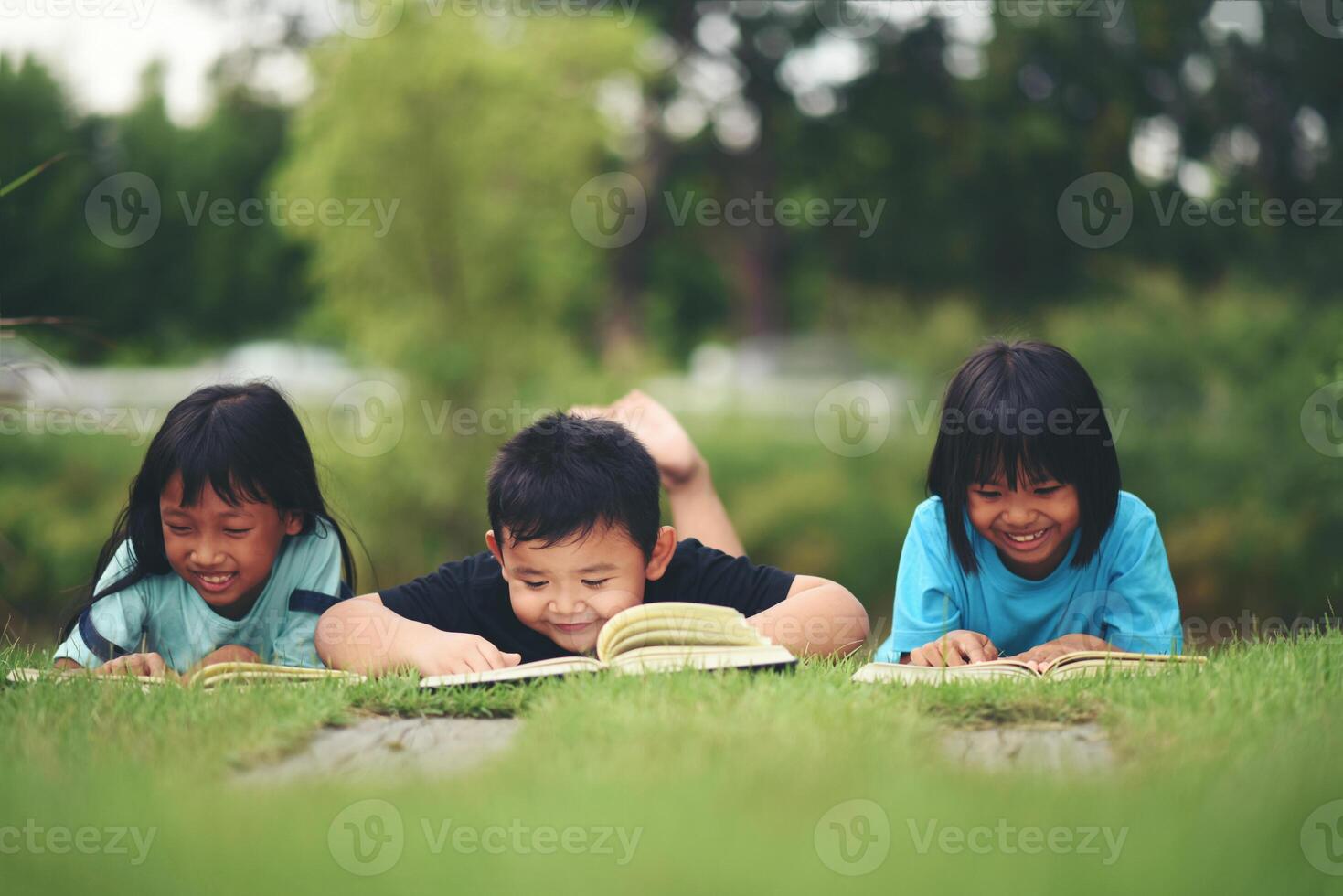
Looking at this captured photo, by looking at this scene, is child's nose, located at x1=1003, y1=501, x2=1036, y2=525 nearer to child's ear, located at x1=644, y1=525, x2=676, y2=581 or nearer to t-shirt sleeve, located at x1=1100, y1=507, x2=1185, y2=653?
t-shirt sleeve, located at x1=1100, y1=507, x2=1185, y2=653

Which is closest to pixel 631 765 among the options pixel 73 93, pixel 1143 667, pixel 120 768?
pixel 120 768

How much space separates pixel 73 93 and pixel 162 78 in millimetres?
8918

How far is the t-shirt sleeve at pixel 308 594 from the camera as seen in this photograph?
12.9ft

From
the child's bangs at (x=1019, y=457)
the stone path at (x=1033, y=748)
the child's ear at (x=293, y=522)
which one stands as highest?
the child's bangs at (x=1019, y=457)

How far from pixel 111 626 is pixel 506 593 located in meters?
1.15

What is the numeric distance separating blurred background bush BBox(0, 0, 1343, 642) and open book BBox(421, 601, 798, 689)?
6.53 feet

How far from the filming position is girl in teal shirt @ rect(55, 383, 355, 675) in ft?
12.1

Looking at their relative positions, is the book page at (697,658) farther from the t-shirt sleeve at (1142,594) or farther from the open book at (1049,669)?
the t-shirt sleeve at (1142,594)

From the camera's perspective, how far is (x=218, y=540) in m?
3.71

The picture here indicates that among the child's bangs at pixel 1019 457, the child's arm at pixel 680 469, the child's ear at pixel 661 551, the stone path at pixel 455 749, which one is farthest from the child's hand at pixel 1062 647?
the child's arm at pixel 680 469

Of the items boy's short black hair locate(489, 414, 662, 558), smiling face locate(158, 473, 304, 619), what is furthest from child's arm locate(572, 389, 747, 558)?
smiling face locate(158, 473, 304, 619)

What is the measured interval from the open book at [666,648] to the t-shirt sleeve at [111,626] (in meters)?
1.20

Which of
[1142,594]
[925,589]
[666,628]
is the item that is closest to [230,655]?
[666,628]

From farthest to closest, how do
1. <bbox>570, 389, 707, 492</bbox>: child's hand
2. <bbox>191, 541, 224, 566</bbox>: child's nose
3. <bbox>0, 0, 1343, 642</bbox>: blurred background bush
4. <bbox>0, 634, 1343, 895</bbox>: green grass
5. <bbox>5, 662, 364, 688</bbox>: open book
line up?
<bbox>0, 0, 1343, 642</bbox>: blurred background bush, <bbox>570, 389, 707, 492</bbox>: child's hand, <bbox>191, 541, 224, 566</bbox>: child's nose, <bbox>5, 662, 364, 688</bbox>: open book, <bbox>0, 634, 1343, 895</bbox>: green grass
